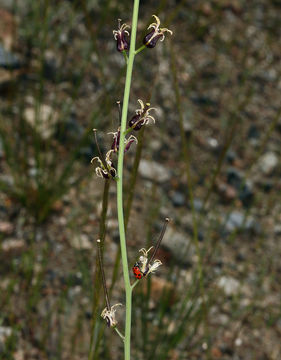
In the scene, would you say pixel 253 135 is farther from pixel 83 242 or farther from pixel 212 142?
pixel 83 242

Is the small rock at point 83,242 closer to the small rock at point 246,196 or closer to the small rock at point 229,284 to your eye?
the small rock at point 229,284

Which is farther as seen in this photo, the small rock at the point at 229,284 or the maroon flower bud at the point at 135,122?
the small rock at the point at 229,284

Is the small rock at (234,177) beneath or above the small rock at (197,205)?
above

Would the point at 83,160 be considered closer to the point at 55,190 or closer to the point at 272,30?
the point at 55,190

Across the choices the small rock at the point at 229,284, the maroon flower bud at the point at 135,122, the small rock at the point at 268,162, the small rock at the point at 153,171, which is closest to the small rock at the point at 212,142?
the small rock at the point at 268,162

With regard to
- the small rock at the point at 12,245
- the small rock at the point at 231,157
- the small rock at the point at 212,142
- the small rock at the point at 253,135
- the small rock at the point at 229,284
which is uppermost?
the small rock at the point at 253,135

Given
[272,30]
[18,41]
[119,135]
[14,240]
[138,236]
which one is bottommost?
[119,135]

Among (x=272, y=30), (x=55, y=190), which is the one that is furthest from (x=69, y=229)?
(x=272, y=30)
